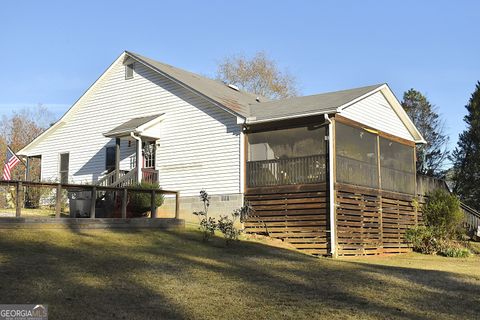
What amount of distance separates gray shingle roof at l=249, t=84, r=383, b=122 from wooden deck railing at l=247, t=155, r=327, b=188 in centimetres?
149

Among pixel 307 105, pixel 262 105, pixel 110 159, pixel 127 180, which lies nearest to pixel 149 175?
pixel 127 180

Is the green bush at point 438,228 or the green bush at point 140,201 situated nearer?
the green bush at point 140,201

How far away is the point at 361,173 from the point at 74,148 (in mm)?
12837

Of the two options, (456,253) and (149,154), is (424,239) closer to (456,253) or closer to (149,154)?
(456,253)

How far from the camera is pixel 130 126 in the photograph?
2109cm

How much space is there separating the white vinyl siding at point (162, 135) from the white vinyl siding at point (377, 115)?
4.20m

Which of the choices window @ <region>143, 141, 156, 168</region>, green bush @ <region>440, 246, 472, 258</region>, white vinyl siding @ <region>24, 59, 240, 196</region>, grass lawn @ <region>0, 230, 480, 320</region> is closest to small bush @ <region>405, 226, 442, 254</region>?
green bush @ <region>440, 246, 472, 258</region>

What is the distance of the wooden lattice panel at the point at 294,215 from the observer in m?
17.7

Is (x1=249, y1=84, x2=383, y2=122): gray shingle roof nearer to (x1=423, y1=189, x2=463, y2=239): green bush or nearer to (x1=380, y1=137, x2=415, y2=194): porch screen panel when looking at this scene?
(x1=380, y1=137, x2=415, y2=194): porch screen panel

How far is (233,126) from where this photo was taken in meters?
19.7

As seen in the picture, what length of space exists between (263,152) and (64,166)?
10.6 metres

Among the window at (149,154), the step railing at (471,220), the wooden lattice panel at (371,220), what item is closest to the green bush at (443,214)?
the wooden lattice panel at (371,220)

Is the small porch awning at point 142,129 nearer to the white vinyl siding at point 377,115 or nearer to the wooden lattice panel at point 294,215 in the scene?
the wooden lattice panel at point 294,215

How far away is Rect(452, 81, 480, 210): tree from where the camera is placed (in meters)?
36.0
